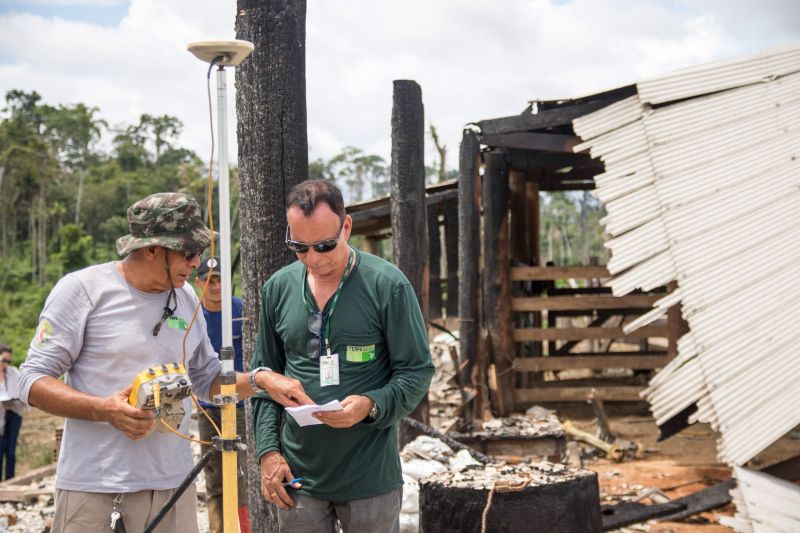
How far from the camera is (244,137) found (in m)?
4.14

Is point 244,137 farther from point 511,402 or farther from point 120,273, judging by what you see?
point 511,402

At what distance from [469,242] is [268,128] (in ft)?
21.8

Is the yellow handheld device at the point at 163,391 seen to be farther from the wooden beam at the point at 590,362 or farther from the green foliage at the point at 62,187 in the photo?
the green foliage at the point at 62,187

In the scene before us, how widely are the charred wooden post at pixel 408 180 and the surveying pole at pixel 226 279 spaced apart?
14.3 ft

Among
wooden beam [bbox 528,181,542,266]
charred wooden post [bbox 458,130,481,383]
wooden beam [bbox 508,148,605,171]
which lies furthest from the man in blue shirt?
wooden beam [bbox 528,181,542,266]

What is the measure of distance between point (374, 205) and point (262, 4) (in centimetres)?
1026

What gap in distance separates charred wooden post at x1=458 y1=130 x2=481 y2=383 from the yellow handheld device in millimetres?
7573

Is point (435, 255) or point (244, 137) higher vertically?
point (435, 255)

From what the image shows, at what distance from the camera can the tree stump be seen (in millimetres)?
4484

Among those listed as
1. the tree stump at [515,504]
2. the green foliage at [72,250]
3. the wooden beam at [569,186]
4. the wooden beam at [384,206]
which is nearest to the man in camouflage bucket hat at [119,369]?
the tree stump at [515,504]

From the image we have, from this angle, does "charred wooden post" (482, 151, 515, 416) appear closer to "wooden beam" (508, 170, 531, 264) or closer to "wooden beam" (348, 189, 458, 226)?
"wooden beam" (508, 170, 531, 264)

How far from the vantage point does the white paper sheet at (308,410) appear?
9.63ft

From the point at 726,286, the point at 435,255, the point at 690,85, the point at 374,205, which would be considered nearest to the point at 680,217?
the point at 726,286

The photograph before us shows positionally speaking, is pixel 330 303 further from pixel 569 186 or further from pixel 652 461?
pixel 569 186
